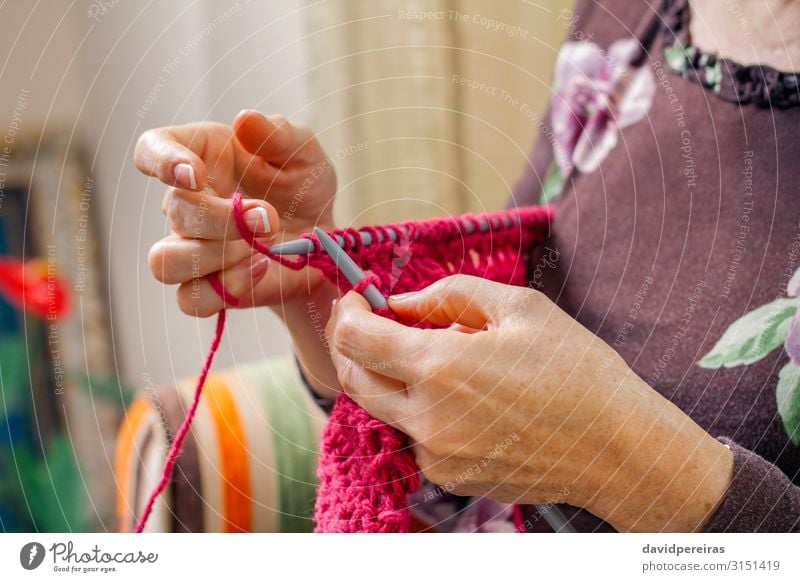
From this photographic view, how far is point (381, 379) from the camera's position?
0.38 metres

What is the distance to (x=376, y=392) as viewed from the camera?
38cm

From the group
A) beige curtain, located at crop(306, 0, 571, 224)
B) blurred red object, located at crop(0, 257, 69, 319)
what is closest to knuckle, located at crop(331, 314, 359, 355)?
beige curtain, located at crop(306, 0, 571, 224)

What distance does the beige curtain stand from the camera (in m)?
0.63

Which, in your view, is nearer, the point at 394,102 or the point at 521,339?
the point at 521,339

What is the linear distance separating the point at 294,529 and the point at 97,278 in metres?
0.41

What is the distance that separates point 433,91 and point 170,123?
0.89 feet

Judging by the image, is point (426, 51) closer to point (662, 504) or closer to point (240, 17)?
point (240, 17)

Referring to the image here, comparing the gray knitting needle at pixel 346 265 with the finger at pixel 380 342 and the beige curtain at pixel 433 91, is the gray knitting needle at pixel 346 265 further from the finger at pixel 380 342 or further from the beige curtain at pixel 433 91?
the beige curtain at pixel 433 91

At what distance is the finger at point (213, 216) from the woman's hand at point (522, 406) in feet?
0.19

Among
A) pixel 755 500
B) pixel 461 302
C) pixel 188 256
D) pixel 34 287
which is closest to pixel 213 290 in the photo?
pixel 188 256

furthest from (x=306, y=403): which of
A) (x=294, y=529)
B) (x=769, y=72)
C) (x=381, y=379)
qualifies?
(x=769, y=72)

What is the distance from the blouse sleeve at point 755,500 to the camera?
1.27ft

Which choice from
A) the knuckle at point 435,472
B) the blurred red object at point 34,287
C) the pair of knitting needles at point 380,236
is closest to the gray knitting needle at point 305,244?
the pair of knitting needles at point 380,236

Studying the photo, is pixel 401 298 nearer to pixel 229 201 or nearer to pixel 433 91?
pixel 229 201
